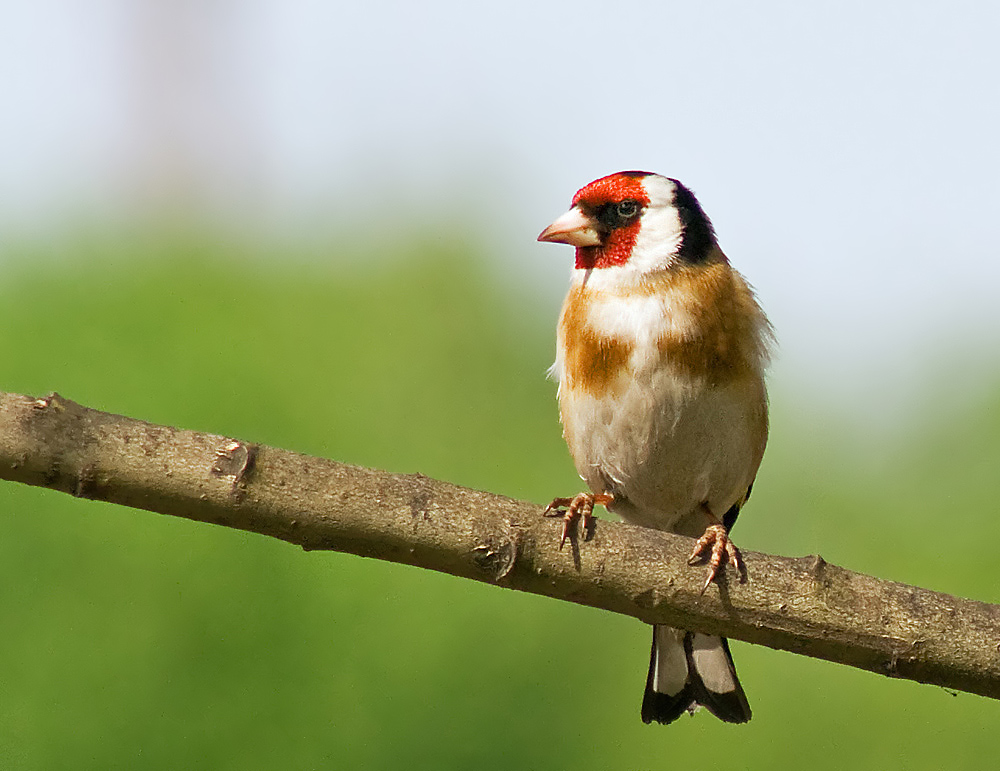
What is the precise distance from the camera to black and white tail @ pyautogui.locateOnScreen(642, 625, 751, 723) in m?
3.84

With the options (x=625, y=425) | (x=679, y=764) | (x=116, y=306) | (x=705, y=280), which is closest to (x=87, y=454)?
(x=625, y=425)

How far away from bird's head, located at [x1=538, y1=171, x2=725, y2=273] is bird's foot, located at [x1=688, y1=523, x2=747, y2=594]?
3.72 feet

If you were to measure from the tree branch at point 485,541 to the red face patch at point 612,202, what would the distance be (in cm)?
118

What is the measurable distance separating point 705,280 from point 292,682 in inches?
165

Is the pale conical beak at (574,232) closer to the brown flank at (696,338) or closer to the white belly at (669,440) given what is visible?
the brown flank at (696,338)

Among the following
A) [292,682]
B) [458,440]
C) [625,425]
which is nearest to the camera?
[625,425]

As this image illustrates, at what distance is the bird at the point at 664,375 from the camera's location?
137 inches

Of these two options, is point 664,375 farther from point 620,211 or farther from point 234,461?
point 234,461

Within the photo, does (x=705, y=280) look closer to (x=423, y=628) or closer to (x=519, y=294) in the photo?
(x=423, y=628)

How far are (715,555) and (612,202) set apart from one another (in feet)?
4.71

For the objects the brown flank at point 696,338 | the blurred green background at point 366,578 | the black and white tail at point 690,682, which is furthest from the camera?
the blurred green background at point 366,578

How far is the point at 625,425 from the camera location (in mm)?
3541

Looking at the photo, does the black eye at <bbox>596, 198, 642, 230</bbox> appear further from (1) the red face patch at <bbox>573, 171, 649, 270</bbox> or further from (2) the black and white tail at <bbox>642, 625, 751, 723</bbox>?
(2) the black and white tail at <bbox>642, 625, 751, 723</bbox>

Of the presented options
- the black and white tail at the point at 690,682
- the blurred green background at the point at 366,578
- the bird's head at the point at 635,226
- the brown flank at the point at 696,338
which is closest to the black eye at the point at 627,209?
the bird's head at the point at 635,226
